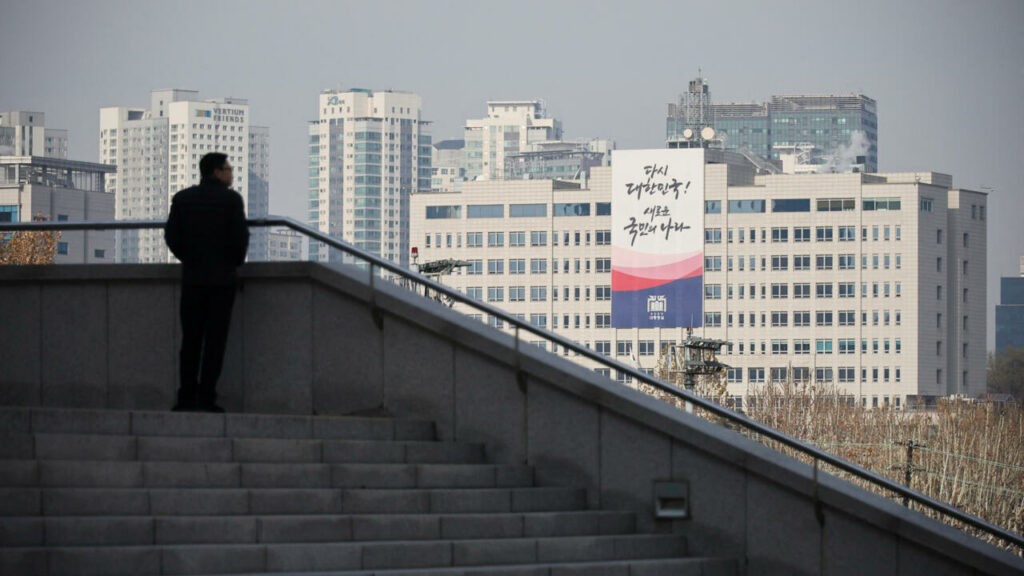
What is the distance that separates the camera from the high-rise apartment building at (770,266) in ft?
502

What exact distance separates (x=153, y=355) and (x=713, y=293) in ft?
477

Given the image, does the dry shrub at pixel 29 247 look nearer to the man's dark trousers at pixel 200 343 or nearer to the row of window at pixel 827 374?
the man's dark trousers at pixel 200 343

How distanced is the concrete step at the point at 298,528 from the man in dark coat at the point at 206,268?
5.64 feet

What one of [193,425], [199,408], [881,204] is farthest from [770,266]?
[193,425]

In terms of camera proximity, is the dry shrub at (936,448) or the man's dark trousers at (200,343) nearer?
the man's dark trousers at (200,343)

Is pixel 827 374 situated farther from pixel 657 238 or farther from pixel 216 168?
pixel 216 168

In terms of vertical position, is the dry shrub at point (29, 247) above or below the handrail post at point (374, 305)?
above

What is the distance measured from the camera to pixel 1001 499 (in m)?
57.2

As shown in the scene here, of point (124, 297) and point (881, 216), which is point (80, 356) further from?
point (881, 216)

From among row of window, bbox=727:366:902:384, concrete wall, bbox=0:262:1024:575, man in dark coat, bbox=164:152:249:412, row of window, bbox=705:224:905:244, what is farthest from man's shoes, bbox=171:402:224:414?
row of window, bbox=727:366:902:384

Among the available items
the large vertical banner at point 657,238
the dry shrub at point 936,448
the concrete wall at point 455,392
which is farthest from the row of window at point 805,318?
the concrete wall at point 455,392

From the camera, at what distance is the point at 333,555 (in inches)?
322

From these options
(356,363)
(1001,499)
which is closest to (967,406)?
(1001,499)

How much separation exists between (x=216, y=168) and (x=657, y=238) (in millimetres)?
142464
